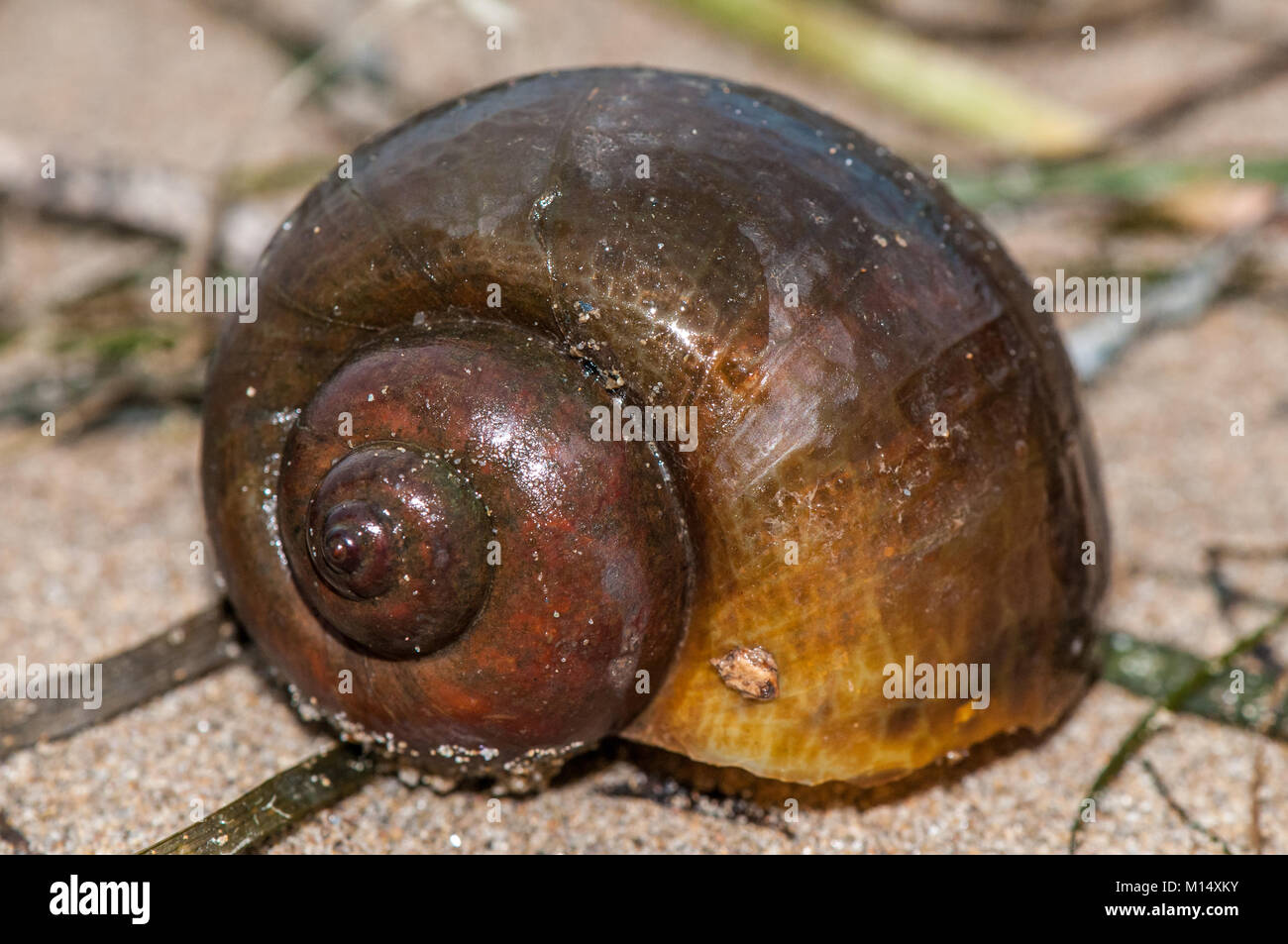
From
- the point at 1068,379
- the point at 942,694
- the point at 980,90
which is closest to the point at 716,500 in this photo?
the point at 942,694

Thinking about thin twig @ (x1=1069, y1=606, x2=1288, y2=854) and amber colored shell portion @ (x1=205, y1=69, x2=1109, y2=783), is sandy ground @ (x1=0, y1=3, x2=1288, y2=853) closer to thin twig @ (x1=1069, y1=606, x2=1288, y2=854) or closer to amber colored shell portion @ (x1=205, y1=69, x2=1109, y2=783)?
thin twig @ (x1=1069, y1=606, x2=1288, y2=854)

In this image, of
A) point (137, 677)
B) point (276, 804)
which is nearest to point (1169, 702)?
point (276, 804)

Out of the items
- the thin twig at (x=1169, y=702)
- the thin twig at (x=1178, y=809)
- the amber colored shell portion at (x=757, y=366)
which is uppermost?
the amber colored shell portion at (x=757, y=366)

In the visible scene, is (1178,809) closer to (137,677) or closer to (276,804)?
(276,804)

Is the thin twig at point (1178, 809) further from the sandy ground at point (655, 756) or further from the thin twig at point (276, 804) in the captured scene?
the thin twig at point (276, 804)

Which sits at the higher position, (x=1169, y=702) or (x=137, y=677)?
(x=137, y=677)

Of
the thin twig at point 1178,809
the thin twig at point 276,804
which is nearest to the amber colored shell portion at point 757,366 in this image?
the thin twig at point 276,804
